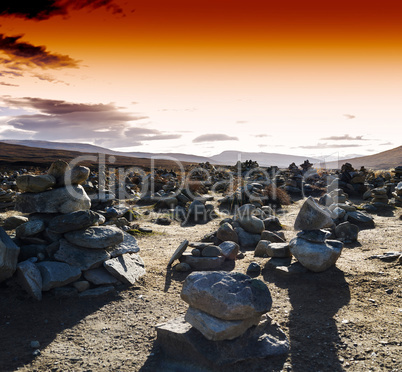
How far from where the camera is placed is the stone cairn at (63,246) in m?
6.38

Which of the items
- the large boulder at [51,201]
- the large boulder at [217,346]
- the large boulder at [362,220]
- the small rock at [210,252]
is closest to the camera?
the large boulder at [217,346]

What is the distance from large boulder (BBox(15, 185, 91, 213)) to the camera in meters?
7.50

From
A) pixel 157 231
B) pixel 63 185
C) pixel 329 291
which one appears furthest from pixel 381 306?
pixel 157 231

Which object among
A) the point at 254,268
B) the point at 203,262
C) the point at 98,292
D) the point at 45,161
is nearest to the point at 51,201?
the point at 98,292

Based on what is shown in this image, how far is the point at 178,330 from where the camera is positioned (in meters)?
4.83

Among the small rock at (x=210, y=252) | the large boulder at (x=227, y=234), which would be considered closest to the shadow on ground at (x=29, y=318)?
the small rock at (x=210, y=252)

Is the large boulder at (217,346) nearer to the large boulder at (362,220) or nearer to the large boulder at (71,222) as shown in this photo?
the large boulder at (71,222)

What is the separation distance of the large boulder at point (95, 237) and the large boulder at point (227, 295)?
308 centimetres

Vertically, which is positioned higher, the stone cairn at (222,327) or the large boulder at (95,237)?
the large boulder at (95,237)

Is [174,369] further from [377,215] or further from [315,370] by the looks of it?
[377,215]

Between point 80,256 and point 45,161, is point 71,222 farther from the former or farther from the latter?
point 45,161

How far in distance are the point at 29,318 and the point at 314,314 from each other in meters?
5.16

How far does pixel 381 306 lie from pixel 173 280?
14.2 ft

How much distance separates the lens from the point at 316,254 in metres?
7.13
